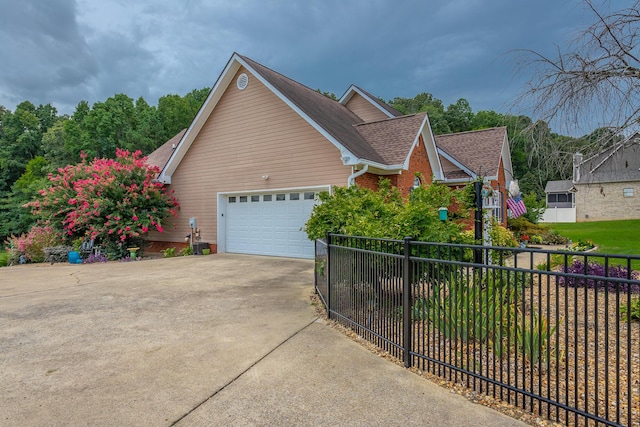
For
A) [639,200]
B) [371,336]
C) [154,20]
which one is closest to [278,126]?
[154,20]

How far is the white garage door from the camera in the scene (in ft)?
37.3

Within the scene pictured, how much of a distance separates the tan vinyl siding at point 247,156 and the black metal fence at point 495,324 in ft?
20.0

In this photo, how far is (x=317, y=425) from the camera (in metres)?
2.56

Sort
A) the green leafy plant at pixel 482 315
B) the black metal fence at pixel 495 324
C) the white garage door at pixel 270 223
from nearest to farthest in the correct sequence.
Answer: the black metal fence at pixel 495 324, the green leafy plant at pixel 482 315, the white garage door at pixel 270 223

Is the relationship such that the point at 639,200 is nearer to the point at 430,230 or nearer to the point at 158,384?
the point at 430,230

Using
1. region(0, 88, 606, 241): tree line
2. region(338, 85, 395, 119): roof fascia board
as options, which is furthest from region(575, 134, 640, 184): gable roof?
region(0, 88, 606, 241): tree line

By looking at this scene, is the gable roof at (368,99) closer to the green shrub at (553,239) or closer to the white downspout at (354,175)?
the white downspout at (354,175)

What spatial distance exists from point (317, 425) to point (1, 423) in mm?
2437

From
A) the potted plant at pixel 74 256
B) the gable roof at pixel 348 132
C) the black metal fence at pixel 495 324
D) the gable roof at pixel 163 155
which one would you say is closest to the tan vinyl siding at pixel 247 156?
the gable roof at pixel 348 132

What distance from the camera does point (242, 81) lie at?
40.8 feet

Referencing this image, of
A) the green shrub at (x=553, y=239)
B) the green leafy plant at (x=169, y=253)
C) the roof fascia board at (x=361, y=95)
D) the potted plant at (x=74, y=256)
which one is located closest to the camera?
the potted plant at (x=74, y=256)

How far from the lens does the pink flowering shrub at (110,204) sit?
12773mm

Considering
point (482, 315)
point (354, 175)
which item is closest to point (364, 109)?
point (354, 175)

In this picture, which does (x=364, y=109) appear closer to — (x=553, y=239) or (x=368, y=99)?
(x=368, y=99)
